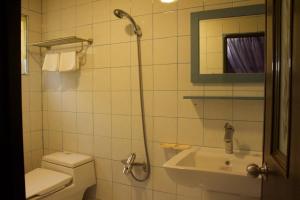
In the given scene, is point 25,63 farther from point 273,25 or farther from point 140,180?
point 273,25

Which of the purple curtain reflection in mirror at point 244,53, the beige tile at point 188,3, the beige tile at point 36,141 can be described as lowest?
the beige tile at point 36,141

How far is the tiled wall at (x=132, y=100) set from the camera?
1.74 meters

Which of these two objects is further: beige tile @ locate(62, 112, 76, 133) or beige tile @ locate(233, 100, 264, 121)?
beige tile @ locate(62, 112, 76, 133)

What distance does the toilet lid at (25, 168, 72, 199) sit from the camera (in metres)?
1.78

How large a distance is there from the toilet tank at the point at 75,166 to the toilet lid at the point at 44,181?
0.05m

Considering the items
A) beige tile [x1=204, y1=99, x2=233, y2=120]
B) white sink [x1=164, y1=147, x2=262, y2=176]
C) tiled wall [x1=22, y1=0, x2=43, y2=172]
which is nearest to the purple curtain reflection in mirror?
beige tile [x1=204, y1=99, x2=233, y2=120]

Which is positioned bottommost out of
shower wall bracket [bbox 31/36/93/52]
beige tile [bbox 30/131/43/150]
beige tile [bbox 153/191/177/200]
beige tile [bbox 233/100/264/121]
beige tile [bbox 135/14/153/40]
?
beige tile [bbox 153/191/177/200]

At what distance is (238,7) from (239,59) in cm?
34

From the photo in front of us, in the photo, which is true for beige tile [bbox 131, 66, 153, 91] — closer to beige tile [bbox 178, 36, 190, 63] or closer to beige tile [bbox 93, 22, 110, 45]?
beige tile [bbox 178, 36, 190, 63]

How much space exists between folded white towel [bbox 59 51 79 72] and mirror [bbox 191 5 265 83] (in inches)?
42.8

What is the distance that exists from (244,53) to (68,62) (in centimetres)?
151

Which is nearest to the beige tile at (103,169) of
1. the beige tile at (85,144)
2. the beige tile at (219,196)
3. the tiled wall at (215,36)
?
the beige tile at (85,144)

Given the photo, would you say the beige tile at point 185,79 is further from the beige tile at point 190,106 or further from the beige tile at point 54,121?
the beige tile at point 54,121

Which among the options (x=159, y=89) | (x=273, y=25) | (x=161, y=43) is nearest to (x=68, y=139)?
(x=159, y=89)
